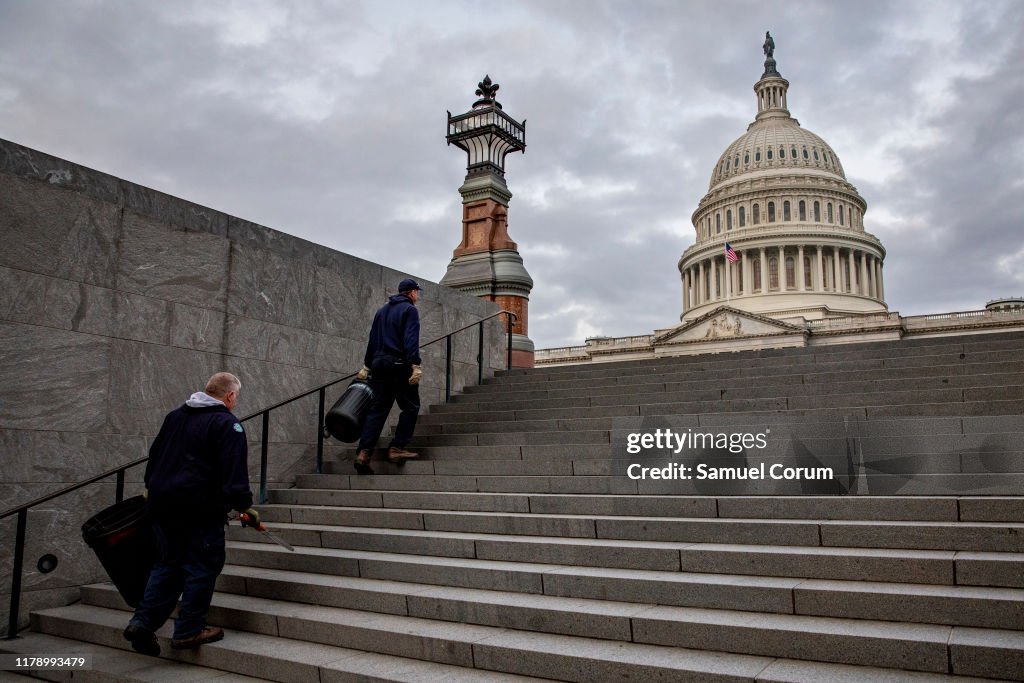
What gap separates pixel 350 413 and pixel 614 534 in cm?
311

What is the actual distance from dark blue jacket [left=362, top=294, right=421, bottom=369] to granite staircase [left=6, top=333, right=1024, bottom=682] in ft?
3.61

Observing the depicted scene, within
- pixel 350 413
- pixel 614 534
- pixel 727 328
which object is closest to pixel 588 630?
pixel 614 534

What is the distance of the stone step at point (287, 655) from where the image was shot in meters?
4.30

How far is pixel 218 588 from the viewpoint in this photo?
600cm

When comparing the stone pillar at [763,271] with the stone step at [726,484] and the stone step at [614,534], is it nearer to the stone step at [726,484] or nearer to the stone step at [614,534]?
the stone step at [726,484]

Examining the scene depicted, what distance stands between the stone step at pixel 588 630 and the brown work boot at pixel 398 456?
252 cm

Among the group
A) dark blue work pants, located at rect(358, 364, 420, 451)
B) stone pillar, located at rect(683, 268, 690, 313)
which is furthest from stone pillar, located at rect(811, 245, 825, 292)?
dark blue work pants, located at rect(358, 364, 420, 451)

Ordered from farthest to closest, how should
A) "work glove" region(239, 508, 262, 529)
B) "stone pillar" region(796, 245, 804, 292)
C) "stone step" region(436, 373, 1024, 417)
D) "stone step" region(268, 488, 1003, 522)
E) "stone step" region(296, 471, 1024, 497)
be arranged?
"stone pillar" region(796, 245, 804, 292) < "stone step" region(436, 373, 1024, 417) < "stone step" region(296, 471, 1024, 497) < "stone step" region(268, 488, 1003, 522) < "work glove" region(239, 508, 262, 529)

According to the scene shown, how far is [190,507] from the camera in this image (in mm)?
4703

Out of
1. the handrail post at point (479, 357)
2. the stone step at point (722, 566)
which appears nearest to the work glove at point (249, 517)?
the stone step at point (722, 566)

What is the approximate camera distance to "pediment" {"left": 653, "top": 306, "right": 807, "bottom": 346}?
6425cm

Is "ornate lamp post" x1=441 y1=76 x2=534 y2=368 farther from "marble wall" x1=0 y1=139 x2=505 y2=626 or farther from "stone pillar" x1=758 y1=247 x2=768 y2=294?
"stone pillar" x1=758 y1=247 x2=768 y2=294

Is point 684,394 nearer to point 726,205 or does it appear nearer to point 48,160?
point 48,160

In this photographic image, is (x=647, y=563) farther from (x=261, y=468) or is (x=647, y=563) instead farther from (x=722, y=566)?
(x=261, y=468)
